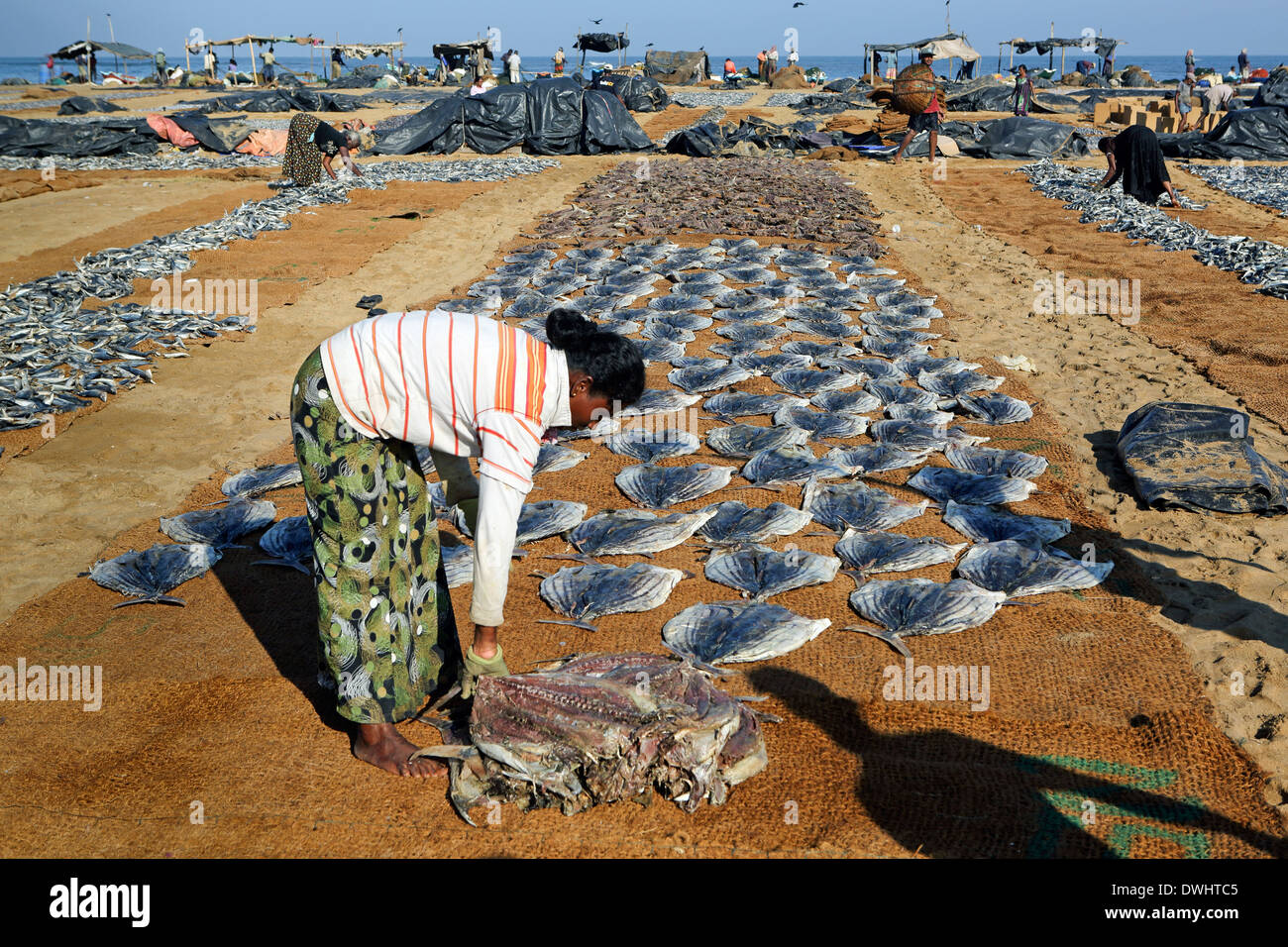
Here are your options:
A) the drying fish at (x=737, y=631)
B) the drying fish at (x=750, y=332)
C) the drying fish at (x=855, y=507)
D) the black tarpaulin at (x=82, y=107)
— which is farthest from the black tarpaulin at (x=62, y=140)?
the drying fish at (x=737, y=631)

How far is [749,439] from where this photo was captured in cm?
480

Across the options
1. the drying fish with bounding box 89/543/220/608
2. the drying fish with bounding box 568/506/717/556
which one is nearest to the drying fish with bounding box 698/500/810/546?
the drying fish with bounding box 568/506/717/556

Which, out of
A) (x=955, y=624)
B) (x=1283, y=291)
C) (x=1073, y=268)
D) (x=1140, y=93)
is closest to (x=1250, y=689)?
(x=955, y=624)

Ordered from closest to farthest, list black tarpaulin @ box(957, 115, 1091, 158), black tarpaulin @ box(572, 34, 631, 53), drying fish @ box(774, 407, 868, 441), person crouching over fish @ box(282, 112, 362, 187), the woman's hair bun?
the woman's hair bun < drying fish @ box(774, 407, 868, 441) < person crouching over fish @ box(282, 112, 362, 187) < black tarpaulin @ box(957, 115, 1091, 158) < black tarpaulin @ box(572, 34, 631, 53)

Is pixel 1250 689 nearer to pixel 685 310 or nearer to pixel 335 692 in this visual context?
pixel 335 692

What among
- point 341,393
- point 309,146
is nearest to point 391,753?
point 341,393

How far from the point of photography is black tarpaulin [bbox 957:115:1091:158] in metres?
17.0

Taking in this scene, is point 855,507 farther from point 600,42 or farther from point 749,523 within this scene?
point 600,42

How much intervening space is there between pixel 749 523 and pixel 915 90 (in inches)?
595

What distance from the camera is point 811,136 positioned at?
18000mm

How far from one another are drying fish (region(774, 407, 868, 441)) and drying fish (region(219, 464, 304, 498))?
2.71 metres

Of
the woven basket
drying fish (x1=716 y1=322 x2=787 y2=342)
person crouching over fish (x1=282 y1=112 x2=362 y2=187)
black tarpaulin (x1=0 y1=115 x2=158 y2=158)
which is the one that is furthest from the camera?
black tarpaulin (x1=0 y1=115 x2=158 y2=158)

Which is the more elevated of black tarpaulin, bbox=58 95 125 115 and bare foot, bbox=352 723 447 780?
black tarpaulin, bbox=58 95 125 115

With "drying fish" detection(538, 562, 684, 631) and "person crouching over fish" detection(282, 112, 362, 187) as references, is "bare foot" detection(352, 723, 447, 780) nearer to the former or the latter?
"drying fish" detection(538, 562, 684, 631)
